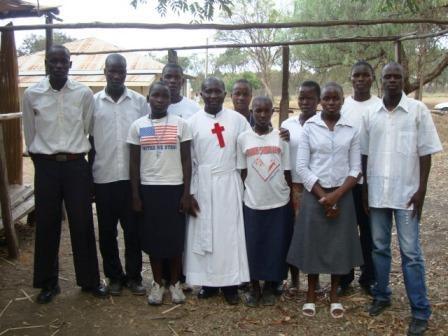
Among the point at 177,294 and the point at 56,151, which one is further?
the point at 177,294

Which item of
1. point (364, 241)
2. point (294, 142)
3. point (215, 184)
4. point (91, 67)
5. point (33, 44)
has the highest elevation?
point (33, 44)

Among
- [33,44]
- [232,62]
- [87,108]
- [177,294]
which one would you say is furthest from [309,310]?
[33,44]

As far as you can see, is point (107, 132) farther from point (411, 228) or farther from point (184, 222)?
point (411, 228)

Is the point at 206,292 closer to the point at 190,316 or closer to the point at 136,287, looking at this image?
the point at 190,316

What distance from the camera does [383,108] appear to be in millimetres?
3266

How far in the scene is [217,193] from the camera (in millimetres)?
3623

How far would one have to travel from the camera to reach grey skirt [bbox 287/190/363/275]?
132 inches

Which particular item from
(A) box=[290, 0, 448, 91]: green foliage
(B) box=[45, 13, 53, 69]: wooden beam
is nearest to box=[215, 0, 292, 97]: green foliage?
(A) box=[290, 0, 448, 91]: green foliage

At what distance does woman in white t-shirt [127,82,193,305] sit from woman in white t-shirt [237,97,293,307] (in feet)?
1.49

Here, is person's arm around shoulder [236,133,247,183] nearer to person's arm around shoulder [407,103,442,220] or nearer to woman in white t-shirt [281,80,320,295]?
woman in white t-shirt [281,80,320,295]

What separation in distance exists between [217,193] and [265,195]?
0.36 metres

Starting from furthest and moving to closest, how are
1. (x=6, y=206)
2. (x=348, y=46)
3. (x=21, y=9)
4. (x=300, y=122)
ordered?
(x=348, y=46), (x=21, y=9), (x=6, y=206), (x=300, y=122)

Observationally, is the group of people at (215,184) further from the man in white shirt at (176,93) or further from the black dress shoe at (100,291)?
the man in white shirt at (176,93)

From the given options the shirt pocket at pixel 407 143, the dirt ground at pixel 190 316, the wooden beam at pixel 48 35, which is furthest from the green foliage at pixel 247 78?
the shirt pocket at pixel 407 143
